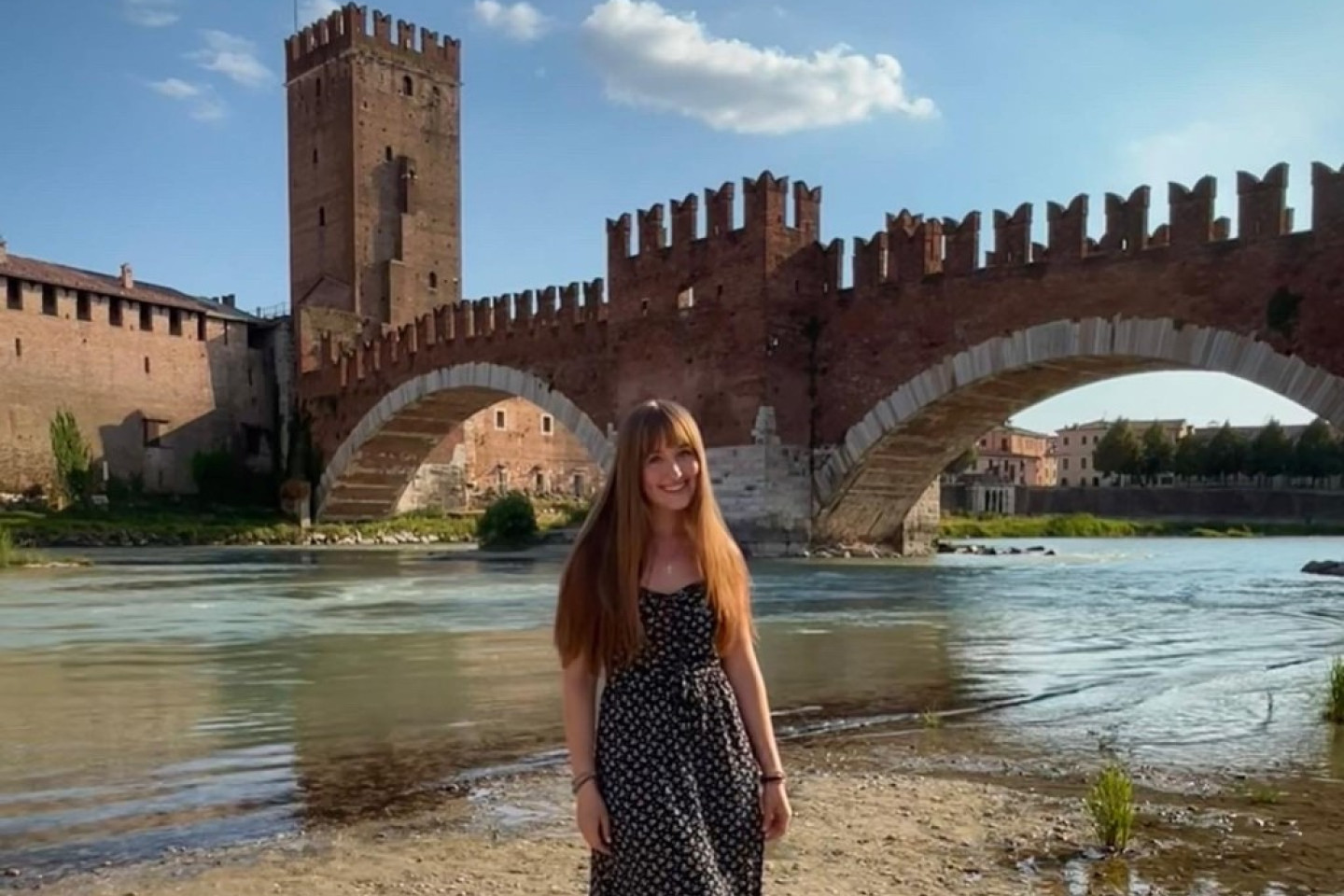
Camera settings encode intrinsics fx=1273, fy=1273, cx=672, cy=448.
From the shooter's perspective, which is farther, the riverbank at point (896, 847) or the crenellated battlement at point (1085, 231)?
the crenellated battlement at point (1085, 231)

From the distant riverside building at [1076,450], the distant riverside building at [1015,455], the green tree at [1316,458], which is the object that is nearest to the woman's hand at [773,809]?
the green tree at [1316,458]

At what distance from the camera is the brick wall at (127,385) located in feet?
97.0

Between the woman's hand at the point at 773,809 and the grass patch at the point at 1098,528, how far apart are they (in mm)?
32473

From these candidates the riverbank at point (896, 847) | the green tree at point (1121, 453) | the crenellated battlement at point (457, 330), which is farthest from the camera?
the green tree at point (1121, 453)

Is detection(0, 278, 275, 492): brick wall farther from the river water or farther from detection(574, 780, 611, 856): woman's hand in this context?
detection(574, 780, 611, 856): woman's hand

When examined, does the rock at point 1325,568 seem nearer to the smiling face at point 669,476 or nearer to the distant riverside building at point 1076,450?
the smiling face at point 669,476

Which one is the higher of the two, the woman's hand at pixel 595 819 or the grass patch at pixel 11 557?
the woman's hand at pixel 595 819

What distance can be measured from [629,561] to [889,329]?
58.4ft

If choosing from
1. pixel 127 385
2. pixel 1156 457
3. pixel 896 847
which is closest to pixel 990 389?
pixel 896 847

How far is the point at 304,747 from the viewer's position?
5.17 metres

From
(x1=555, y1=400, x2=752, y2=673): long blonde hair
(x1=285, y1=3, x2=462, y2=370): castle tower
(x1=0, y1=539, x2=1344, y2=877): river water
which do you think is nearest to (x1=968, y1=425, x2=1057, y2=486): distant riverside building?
(x1=285, y1=3, x2=462, y2=370): castle tower

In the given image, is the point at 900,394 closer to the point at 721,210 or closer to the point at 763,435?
the point at 763,435

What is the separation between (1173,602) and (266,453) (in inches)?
1068

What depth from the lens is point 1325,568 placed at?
19219 millimetres
